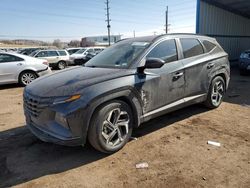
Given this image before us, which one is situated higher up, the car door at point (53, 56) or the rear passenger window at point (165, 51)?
the rear passenger window at point (165, 51)

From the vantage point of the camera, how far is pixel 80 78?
355cm

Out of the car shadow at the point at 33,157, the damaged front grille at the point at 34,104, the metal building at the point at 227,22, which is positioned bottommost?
the car shadow at the point at 33,157

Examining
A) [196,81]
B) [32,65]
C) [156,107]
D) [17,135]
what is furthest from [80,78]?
[32,65]

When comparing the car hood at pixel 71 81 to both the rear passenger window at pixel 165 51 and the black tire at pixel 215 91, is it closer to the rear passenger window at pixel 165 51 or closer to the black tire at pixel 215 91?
the rear passenger window at pixel 165 51

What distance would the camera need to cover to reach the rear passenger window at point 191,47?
186 inches

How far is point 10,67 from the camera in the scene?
9.12 meters

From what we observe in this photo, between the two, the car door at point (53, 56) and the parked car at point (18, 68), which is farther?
the car door at point (53, 56)

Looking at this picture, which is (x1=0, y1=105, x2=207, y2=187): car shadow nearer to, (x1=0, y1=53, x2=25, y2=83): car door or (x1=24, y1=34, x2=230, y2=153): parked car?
(x1=24, y1=34, x2=230, y2=153): parked car

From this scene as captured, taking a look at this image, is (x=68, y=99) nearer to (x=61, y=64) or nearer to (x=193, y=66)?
(x=193, y=66)

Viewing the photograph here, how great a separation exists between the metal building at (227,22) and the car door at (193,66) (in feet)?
31.5

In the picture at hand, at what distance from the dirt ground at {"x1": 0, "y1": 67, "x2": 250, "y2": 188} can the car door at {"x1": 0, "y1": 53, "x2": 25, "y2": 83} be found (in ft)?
16.0

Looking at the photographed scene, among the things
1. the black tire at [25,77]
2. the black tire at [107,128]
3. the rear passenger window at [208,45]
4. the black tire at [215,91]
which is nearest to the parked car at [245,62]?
the black tire at [215,91]

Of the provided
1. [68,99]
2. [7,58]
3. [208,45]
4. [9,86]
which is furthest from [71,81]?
[9,86]

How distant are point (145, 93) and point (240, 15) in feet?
54.6
